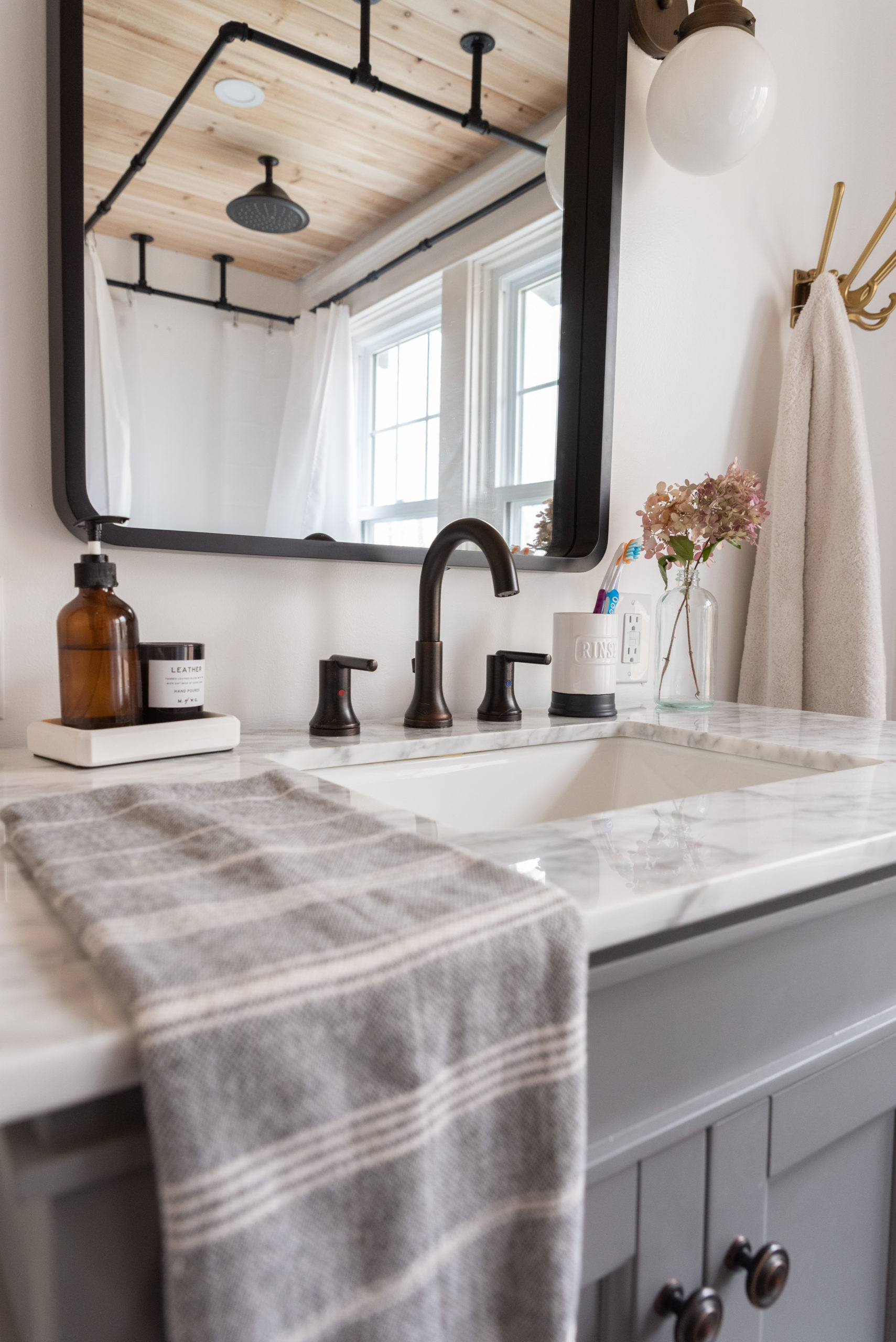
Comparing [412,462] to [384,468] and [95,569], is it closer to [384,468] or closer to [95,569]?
[384,468]

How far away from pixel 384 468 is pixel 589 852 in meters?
0.66

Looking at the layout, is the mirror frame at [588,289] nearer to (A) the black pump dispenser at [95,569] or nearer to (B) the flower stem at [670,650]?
(B) the flower stem at [670,650]

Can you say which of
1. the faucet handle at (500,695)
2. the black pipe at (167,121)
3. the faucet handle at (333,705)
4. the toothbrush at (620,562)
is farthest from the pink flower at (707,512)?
the black pipe at (167,121)

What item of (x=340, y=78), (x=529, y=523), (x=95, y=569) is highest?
(x=340, y=78)

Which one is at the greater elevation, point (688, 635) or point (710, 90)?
point (710, 90)

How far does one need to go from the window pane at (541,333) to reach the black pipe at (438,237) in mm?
114

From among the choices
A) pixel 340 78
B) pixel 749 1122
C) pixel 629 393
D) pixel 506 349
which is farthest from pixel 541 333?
pixel 749 1122

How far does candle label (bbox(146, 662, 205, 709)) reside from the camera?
77 cm

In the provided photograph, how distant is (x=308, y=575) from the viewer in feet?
3.31

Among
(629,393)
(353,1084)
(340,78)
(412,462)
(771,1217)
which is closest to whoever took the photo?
(353,1084)

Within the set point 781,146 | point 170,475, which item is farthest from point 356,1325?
point 781,146

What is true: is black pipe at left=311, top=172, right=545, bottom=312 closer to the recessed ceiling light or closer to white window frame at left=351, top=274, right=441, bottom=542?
white window frame at left=351, top=274, right=441, bottom=542

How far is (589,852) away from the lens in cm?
52

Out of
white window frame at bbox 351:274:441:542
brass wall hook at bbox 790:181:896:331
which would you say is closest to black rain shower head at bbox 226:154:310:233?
white window frame at bbox 351:274:441:542
